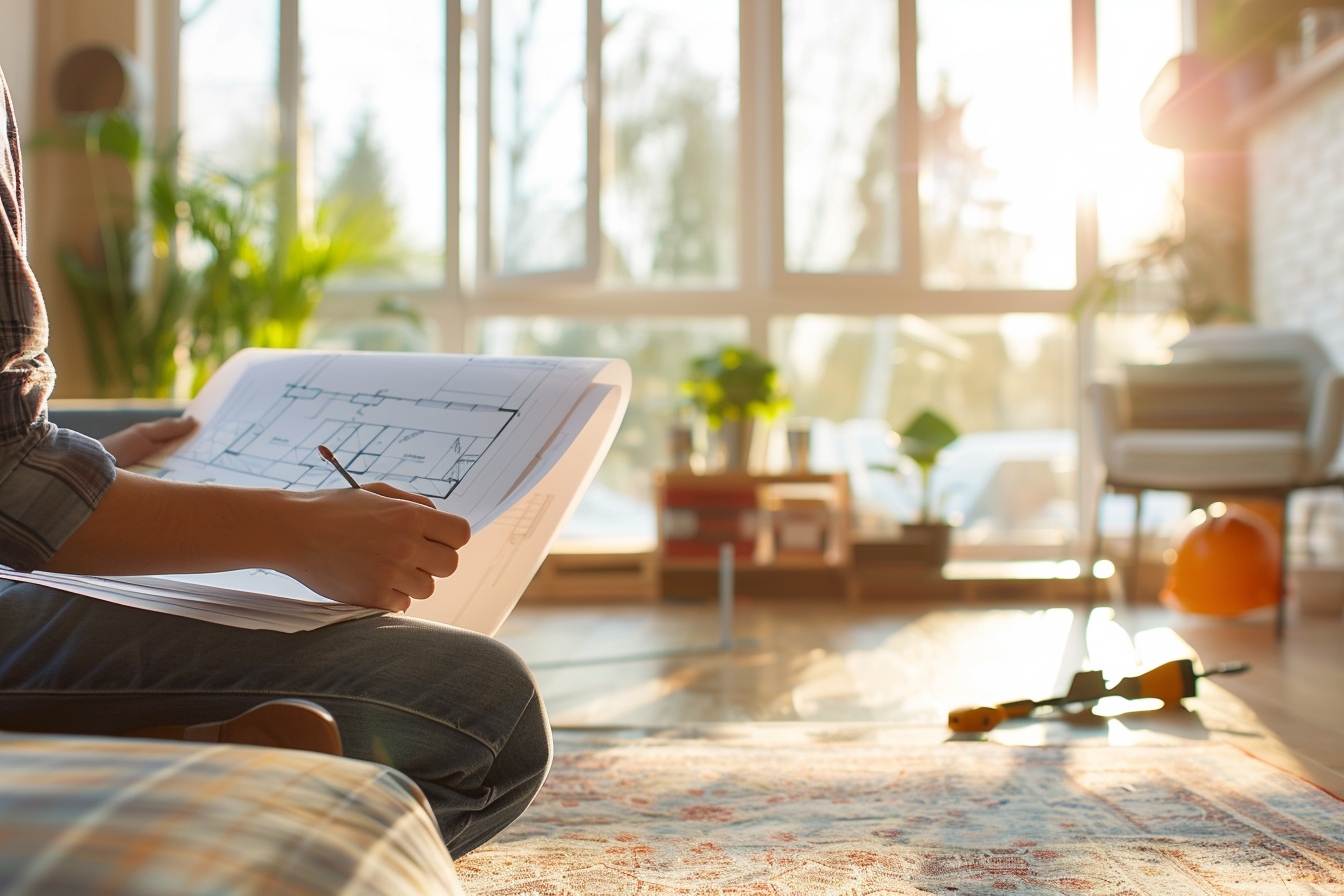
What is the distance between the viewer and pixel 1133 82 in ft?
15.4

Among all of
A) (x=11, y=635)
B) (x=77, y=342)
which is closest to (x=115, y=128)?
(x=77, y=342)

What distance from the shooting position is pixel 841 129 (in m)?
4.55

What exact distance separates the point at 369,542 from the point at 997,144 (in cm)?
449

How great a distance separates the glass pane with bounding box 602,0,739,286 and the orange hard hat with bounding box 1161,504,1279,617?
2.20 meters

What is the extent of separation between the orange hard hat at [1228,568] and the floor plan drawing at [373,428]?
2809 mm

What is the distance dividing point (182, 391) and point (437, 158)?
1.40m

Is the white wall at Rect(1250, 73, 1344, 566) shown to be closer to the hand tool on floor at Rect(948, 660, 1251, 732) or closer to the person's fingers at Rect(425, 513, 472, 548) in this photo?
the hand tool on floor at Rect(948, 660, 1251, 732)

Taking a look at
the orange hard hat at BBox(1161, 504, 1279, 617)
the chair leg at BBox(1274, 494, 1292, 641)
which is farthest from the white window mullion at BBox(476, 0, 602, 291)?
the chair leg at BBox(1274, 494, 1292, 641)

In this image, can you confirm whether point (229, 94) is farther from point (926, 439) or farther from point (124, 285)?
point (926, 439)

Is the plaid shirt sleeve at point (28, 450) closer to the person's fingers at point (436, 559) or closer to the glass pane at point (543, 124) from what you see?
the person's fingers at point (436, 559)

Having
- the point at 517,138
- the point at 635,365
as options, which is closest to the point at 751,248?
the point at 635,365

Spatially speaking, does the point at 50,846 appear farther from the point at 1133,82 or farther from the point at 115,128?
the point at 1133,82

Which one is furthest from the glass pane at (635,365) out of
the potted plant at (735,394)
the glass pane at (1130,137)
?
the glass pane at (1130,137)


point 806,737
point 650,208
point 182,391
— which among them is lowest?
point 806,737
